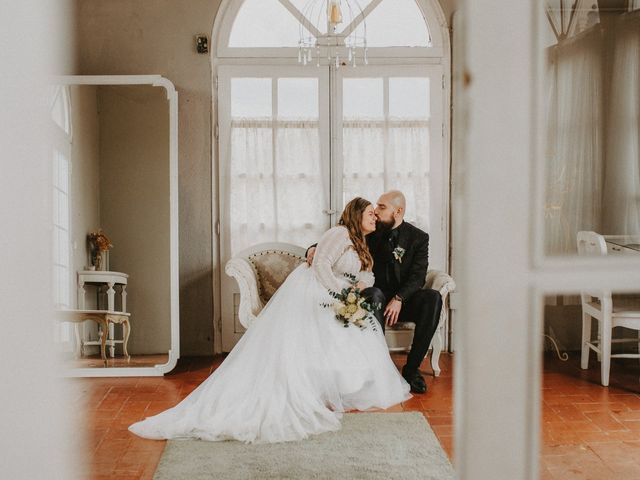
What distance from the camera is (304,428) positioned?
151 inches

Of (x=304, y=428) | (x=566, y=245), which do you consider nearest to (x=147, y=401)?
(x=304, y=428)

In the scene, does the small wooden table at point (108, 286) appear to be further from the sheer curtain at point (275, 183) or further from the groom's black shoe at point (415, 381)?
the groom's black shoe at point (415, 381)

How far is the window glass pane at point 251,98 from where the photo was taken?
5.99m

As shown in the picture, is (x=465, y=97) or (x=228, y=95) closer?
(x=465, y=97)

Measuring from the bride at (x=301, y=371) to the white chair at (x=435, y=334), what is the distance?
0.51 meters

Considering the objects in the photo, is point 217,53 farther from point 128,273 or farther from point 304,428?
point 304,428

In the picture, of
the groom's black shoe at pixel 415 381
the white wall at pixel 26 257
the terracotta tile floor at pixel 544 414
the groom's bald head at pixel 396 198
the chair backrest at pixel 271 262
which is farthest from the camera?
the chair backrest at pixel 271 262

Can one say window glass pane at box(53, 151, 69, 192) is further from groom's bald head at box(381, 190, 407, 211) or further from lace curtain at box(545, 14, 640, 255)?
lace curtain at box(545, 14, 640, 255)

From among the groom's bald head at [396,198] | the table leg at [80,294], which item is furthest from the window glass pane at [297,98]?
the table leg at [80,294]

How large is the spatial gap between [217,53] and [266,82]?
51cm

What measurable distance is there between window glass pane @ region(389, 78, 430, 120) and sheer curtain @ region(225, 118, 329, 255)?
0.76 meters

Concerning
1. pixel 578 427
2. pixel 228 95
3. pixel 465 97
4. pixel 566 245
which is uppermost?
pixel 228 95

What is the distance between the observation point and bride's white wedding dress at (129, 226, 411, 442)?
384cm

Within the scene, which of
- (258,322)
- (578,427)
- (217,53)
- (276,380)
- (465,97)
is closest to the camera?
(465,97)
